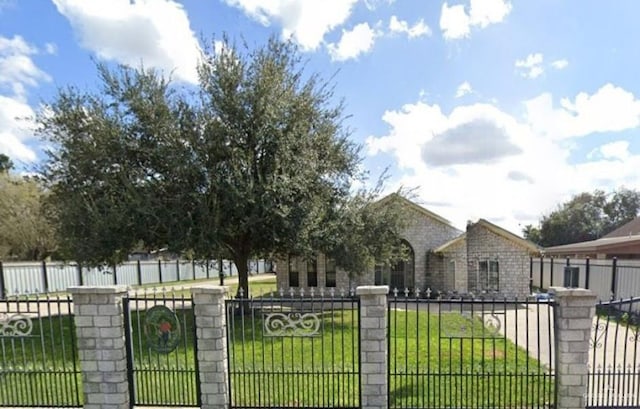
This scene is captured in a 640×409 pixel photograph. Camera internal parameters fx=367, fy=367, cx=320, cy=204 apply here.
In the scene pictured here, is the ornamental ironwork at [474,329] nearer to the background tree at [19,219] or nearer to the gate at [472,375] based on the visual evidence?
the gate at [472,375]

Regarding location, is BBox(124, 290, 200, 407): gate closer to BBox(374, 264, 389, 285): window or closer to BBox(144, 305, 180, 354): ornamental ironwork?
BBox(144, 305, 180, 354): ornamental ironwork

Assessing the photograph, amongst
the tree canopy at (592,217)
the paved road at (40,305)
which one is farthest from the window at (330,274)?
→ the tree canopy at (592,217)

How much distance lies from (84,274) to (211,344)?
758 inches

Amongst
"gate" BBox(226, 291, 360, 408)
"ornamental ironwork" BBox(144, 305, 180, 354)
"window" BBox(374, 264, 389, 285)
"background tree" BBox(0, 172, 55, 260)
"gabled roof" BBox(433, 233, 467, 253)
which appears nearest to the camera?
"gate" BBox(226, 291, 360, 408)

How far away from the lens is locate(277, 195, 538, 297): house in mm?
16781

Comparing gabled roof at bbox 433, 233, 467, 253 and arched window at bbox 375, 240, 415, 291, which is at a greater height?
gabled roof at bbox 433, 233, 467, 253

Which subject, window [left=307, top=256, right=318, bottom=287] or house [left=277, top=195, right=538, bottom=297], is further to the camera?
window [left=307, top=256, right=318, bottom=287]

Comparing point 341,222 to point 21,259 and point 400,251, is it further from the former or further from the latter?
point 21,259

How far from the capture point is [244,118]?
10.3 m

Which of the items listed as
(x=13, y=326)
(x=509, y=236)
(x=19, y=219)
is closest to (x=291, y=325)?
(x=13, y=326)

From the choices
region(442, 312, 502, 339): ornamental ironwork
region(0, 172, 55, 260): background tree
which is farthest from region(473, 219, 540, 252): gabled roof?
region(0, 172, 55, 260): background tree

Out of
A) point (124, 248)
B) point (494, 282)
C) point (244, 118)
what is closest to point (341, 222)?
point (244, 118)

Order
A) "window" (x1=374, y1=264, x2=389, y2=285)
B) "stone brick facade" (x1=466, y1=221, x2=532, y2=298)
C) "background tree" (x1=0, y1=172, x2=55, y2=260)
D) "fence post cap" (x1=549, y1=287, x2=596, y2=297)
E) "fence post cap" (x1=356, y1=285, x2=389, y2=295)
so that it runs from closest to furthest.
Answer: "fence post cap" (x1=549, y1=287, x2=596, y2=297), "fence post cap" (x1=356, y1=285, x2=389, y2=295), "stone brick facade" (x1=466, y1=221, x2=532, y2=298), "window" (x1=374, y1=264, x2=389, y2=285), "background tree" (x1=0, y1=172, x2=55, y2=260)

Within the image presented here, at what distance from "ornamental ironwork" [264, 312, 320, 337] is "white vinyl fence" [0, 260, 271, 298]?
26.1 ft
